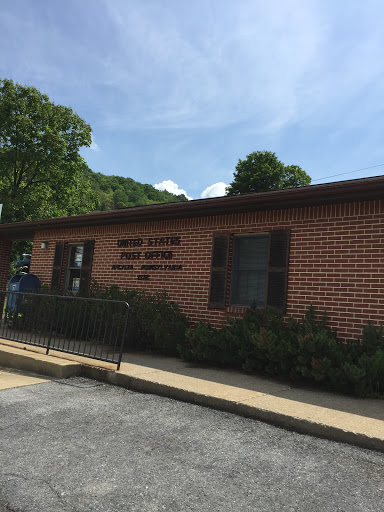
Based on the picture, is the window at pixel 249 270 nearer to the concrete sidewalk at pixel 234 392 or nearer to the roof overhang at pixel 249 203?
the roof overhang at pixel 249 203

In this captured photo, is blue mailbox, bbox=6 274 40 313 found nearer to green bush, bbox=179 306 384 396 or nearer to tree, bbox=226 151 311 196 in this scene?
→ green bush, bbox=179 306 384 396

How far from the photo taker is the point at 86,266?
10547 millimetres

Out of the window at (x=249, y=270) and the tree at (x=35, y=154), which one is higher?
the tree at (x=35, y=154)

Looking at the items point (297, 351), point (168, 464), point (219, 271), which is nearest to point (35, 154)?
point (219, 271)

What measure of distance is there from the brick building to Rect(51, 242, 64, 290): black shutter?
47 cm

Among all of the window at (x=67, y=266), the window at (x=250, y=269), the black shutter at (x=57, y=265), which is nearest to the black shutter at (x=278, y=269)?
the window at (x=250, y=269)

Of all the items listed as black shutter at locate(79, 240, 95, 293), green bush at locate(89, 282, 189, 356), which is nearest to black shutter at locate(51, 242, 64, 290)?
black shutter at locate(79, 240, 95, 293)

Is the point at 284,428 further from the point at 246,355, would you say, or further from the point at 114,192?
the point at 114,192

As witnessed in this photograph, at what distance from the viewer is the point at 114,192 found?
5878cm

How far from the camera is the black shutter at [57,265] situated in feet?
37.1

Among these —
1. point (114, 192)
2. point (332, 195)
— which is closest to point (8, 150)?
point (332, 195)

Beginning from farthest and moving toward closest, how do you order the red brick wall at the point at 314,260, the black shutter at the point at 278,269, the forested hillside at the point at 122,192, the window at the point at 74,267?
1. the forested hillside at the point at 122,192
2. the window at the point at 74,267
3. the black shutter at the point at 278,269
4. the red brick wall at the point at 314,260

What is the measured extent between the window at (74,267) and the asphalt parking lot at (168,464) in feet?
21.6

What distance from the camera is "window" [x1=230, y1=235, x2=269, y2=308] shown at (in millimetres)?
7648
